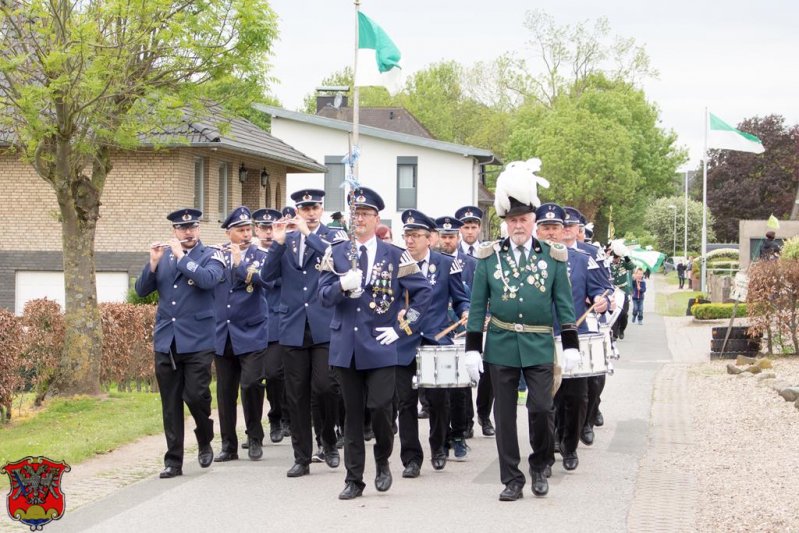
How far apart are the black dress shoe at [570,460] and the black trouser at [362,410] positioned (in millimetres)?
1950

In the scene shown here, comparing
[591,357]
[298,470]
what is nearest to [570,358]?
[591,357]

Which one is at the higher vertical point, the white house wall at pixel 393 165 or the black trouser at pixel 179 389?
the white house wall at pixel 393 165

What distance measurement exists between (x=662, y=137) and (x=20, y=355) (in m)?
79.7

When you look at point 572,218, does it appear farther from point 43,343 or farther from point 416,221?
point 43,343

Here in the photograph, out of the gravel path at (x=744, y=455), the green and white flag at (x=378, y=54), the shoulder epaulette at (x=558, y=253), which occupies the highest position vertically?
the green and white flag at (x=378, y=54)

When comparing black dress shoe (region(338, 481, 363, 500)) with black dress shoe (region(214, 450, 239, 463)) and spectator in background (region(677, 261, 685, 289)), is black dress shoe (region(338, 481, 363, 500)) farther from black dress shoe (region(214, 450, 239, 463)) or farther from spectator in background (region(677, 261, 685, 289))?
spectator in background (region(677, 261, 685, 289))

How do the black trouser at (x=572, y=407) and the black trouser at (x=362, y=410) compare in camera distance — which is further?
the black trouser at (x=572, y=407)

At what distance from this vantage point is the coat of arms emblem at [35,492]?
763cm

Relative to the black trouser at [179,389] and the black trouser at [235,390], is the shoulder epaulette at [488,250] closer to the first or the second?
the black trouser at [179,389]

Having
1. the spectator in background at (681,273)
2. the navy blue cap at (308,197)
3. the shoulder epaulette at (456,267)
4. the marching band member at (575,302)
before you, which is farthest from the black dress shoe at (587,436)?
the spectator in background at (681,273)

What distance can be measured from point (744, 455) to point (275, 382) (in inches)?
181

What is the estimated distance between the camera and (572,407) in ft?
35.4

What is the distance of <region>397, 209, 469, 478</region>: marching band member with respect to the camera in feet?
33.9

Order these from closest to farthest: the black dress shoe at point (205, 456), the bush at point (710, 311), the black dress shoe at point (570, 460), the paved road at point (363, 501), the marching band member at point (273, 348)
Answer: the paved road at point (363, 501), the black dress shoe at point (570, 460), the black dress shoe at point (205, 456), the marching band member at point (273, 348), the bush at point (710, 311)
